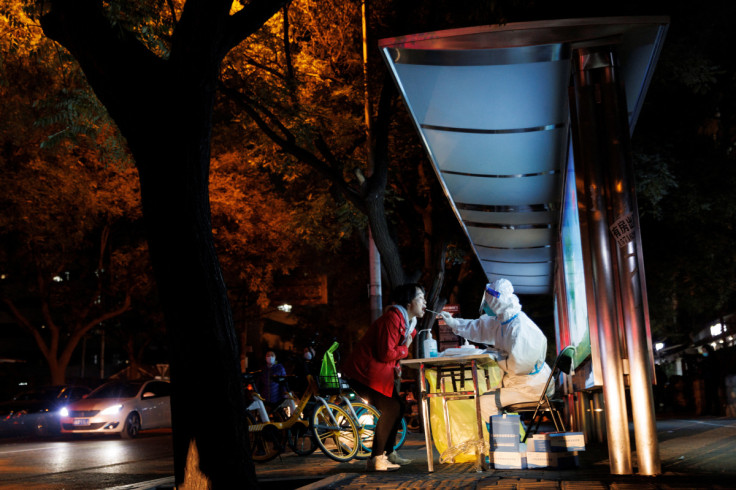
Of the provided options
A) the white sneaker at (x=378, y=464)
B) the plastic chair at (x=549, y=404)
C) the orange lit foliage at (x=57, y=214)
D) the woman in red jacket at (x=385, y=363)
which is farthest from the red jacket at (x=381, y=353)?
the orange lit foliage at (x=57, y=214)

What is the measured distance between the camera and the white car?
19766 millimetres

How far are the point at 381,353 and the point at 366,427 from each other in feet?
8.31

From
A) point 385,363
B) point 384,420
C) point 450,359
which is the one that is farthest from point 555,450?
point 385,363

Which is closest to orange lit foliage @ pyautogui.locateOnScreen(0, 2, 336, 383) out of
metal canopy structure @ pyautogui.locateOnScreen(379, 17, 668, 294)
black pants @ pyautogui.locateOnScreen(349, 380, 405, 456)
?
metal canopy structure @ pyautogui.locateOnScreen(379, 17, 668, 294)

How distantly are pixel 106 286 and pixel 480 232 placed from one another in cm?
1884

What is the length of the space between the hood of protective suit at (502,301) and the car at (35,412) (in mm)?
17719

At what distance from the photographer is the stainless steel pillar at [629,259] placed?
19.4 feet

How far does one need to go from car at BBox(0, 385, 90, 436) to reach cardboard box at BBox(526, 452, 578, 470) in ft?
61.0

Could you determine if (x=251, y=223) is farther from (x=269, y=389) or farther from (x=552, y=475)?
(x=552, y=475)

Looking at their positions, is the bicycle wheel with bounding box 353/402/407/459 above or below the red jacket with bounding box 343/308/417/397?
below

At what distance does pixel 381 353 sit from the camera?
7.63 m

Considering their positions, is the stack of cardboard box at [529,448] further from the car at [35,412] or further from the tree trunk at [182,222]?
the car at [35,412]

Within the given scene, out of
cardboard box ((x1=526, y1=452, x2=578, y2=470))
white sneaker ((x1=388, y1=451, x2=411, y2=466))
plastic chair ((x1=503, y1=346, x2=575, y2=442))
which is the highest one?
plastic chair ((x1=503, y1=346, x2=575, y2=442))

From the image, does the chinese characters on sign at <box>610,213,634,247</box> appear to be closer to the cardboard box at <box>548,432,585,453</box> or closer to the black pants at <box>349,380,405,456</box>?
the cardboard box at <box>548,432,585,453</box>
